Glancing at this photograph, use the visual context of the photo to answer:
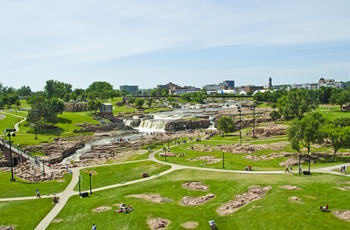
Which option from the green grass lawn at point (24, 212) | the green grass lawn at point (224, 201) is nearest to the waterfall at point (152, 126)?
the green grass lawn at point (224, 201)

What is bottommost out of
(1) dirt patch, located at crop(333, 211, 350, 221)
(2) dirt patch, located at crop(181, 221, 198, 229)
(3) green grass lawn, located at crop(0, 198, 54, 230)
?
(3) green grass lawn, located at crop(0, 198, 54, 230)

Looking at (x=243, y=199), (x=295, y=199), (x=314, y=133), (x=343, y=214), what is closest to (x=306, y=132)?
(x=314, y=133)

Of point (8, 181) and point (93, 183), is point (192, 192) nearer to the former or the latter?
point (93, 183)

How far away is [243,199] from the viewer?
38531 mm

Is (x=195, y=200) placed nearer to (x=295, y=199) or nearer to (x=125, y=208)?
(x=125, y=208)

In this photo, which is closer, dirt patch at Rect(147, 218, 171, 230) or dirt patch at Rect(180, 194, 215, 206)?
dirt patch at Rect(147, 218, 171, 230)

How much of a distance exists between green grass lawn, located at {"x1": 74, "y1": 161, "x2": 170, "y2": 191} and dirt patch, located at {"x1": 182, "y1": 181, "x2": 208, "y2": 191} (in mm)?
9674

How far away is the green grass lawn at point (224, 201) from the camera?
3269 cm

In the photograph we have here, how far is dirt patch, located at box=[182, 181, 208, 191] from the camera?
1717 inches

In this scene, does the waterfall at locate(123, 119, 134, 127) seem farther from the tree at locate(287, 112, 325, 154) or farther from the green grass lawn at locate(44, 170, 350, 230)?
the green grass lawn at locate(44, 170, 350, 230)

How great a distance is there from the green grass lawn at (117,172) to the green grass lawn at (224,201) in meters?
5.02

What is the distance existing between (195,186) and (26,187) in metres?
25.7

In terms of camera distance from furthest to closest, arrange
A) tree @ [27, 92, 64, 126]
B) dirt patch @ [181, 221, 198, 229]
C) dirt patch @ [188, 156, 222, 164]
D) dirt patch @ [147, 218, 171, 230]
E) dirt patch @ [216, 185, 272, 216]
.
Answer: tree @ [27, 92, 64, 126] < dirt patch @ [188, 156, 222, 164] < dirt patch @ [216, 185, 272, 216] < dirt patch @ [147, 218, 171, 230] < dirt patch @ [181, 221, 198, 229]

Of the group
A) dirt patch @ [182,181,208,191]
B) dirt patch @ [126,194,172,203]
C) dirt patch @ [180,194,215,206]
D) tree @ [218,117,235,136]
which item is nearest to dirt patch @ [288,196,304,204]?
dirt patch @ [180,194,215,206]
